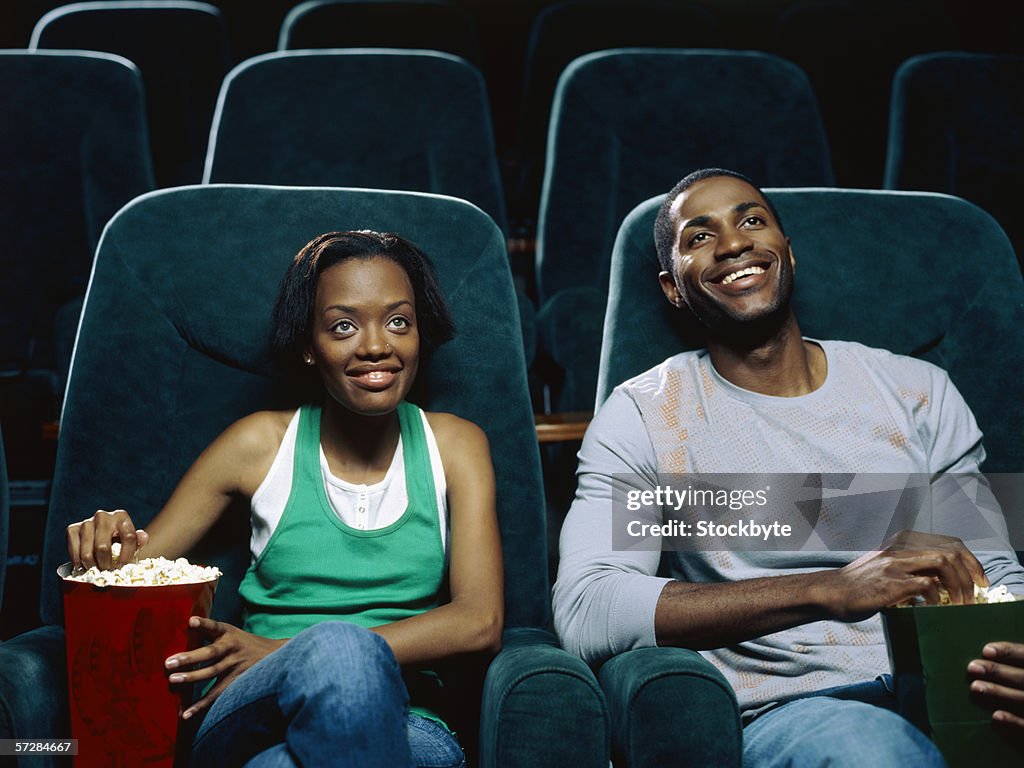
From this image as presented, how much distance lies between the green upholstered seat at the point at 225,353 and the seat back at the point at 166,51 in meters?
1.34

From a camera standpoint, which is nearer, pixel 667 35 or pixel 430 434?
pixel 430 434

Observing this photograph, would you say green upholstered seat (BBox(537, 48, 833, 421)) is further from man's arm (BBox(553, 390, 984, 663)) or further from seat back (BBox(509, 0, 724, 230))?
man's arm (BBox(553, 390, 984, 663))

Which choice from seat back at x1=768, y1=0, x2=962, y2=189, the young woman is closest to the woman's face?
the young woman

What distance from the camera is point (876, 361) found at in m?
1.30

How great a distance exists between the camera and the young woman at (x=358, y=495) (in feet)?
3.50

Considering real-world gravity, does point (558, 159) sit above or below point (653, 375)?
above

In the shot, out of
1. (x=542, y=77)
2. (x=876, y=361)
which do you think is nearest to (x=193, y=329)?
(x=876, y=361)

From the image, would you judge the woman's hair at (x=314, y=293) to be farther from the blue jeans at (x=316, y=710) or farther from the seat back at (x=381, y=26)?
the seat back at (x=381, y=26)

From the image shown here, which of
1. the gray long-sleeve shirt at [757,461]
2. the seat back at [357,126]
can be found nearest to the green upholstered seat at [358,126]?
the seat back at [357,126]

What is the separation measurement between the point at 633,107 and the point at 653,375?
0.89m

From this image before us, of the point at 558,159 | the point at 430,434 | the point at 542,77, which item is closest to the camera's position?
the point at 430,434

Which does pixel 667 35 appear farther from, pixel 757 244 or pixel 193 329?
pixel 193 329

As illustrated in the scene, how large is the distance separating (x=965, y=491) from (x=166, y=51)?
6.94 feet

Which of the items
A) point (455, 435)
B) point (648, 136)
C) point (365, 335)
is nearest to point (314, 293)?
point (365, 335)
